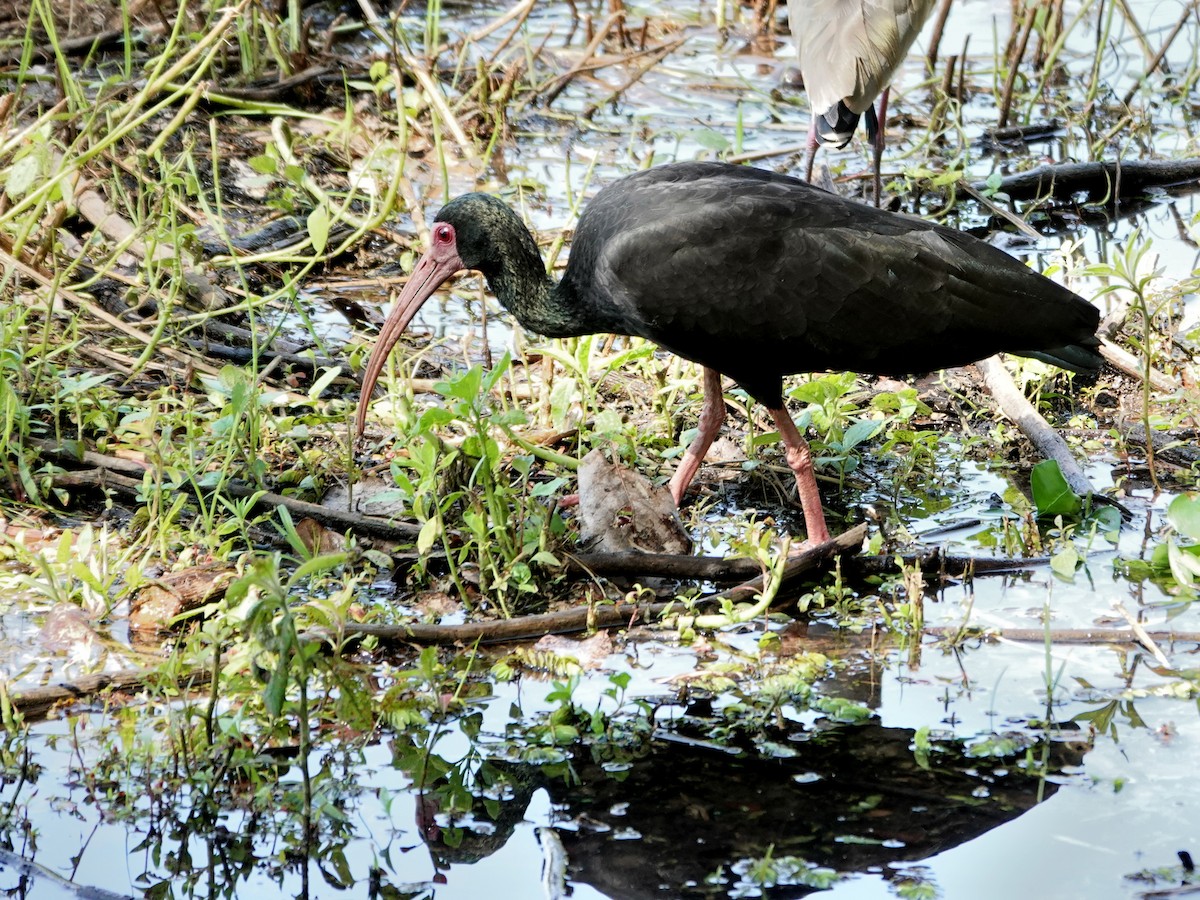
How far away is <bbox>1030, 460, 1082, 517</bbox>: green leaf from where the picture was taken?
490cm

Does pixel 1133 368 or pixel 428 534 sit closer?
pixel 428 534

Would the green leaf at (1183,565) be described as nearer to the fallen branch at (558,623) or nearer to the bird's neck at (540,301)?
the fallen branch at (558,623)

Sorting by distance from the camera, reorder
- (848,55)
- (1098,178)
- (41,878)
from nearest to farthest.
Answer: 1. (41,878)
2. (848,55)
3. (1098,178)

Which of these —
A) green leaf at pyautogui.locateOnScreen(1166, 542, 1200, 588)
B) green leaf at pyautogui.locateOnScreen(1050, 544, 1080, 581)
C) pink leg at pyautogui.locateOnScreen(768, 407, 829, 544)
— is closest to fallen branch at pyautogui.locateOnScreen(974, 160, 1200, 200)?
pink leg at pyautogui.locateOnScreen(768, 407, 829, 544)

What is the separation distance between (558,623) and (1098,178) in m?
4.91

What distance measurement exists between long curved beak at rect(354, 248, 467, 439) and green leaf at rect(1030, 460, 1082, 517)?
6.80 feet

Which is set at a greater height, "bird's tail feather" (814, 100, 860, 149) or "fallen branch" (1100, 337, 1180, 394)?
"bird's tail feather" (814, 100, 860, 149)

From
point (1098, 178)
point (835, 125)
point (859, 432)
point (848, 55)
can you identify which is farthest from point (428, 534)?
point (1098, 178)

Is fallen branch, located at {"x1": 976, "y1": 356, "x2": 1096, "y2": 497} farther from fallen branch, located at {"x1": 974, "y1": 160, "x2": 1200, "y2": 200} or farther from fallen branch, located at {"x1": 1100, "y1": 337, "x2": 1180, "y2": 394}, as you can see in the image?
fallen branch, located at {"x1": 974, "y1": 160, "x2": 1200, "y2": 200}

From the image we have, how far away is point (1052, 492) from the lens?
16.1ft

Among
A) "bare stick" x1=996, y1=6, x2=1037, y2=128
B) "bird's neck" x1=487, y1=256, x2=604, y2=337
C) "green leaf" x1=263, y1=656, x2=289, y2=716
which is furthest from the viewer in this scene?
"bare stick" x1=996, y1=6, x2=1037, y2=128

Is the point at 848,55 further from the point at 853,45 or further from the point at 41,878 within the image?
the point at 41,878

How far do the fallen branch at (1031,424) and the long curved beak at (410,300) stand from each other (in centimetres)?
202

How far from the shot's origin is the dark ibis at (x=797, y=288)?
4.61 meters
